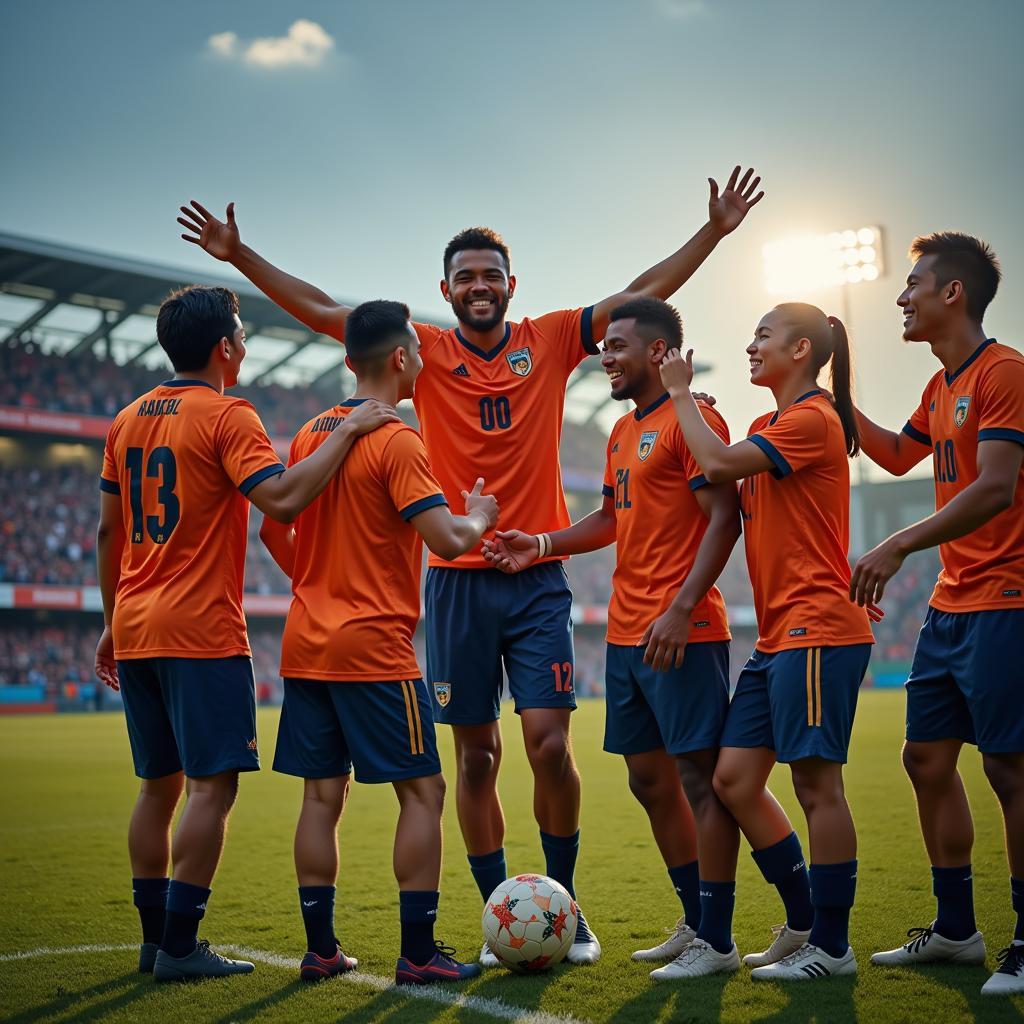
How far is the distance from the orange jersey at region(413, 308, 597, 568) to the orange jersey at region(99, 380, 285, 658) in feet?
3.08

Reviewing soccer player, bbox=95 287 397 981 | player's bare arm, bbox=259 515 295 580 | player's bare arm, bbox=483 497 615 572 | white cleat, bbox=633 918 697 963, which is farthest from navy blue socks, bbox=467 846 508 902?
player's bare arm, bbox=259 515 295 580

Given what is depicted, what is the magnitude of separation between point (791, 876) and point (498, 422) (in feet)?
7.47

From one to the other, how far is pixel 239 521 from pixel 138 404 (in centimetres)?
65

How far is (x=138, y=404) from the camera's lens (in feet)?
15.6

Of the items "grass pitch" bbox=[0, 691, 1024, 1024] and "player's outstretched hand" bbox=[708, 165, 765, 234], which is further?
"player's outstretched hand" bbox=[708, 165, 765, 234]

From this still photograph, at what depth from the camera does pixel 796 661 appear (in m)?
4.31

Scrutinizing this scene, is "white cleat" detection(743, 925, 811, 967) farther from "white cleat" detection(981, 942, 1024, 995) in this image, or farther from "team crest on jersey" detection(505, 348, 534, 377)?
"team crest on jersey" detection(505, 348, 534, 377)

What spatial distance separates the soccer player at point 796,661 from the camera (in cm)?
424

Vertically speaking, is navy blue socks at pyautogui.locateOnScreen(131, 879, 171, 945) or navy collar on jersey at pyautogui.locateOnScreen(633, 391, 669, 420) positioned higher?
navy collar on jersey at pyautogui.locateOnScreen(633, 391, 669, 420)

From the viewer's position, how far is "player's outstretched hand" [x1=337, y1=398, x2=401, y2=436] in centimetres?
445

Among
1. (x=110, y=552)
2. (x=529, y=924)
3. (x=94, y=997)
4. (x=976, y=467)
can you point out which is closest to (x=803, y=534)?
(x=976, y=467)

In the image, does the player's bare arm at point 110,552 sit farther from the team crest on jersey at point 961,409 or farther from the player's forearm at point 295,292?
the team crest on jersey at point 961,409

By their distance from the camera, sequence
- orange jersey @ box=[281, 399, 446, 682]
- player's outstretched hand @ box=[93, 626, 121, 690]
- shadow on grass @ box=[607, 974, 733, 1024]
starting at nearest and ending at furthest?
shadow on grass @ box=[607, 974, 733, 1024] < orange jersey @ box=[281, 399, 446, 682] < player's outstretched hand @ box=[93, 626, 121, 690]

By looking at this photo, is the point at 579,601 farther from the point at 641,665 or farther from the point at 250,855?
the point at 641,665
